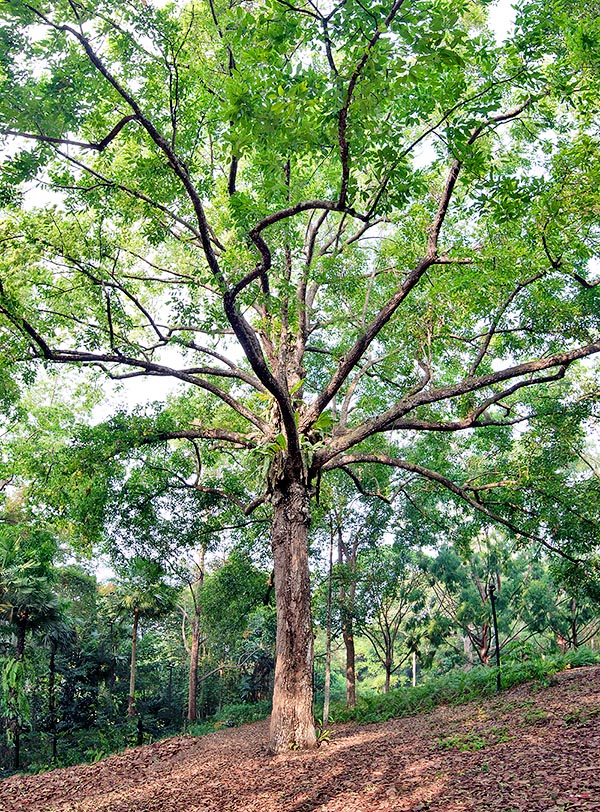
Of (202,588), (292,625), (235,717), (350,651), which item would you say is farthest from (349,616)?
(292,625)

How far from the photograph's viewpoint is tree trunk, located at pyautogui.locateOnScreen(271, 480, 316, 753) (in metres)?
6.50

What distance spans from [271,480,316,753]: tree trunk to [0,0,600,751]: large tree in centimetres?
3

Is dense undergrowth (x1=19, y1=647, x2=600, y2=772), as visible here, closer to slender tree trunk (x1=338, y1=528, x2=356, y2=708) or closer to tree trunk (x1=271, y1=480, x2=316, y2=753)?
slender tree trunk (x1=338, y1=528, x2=356, y2=708)

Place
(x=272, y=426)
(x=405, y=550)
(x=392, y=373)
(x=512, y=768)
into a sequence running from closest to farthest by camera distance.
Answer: (x=512, y=768) → (x=272, y=426) → (x=392, y=373) → (x=405, y=550)

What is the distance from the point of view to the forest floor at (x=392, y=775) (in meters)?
3.64

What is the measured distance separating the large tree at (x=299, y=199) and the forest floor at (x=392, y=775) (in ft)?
3.56

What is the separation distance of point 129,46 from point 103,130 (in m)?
1.37

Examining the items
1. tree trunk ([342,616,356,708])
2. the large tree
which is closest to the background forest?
tree trunk ([342,616,356,708])

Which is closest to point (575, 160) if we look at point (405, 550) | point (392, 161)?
point (392, 161)

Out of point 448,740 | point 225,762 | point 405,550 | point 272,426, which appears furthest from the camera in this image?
point 405,550

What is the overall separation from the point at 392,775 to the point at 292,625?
2394 mm

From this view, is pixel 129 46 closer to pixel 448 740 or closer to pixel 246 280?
pixel 246 280

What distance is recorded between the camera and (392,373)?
10.5 m

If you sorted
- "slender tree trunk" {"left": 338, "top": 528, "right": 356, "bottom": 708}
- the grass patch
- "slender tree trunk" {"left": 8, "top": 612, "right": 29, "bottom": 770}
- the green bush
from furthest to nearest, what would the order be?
1. the green bush
2. "slender tree trunk" {"left": 338, "top": 528, "right": 356, "bottom": 708}
3. "slender tree trunk" {"left": 8, "top": 612, "right": 29, "bottom": 770}
4. the grass patch
